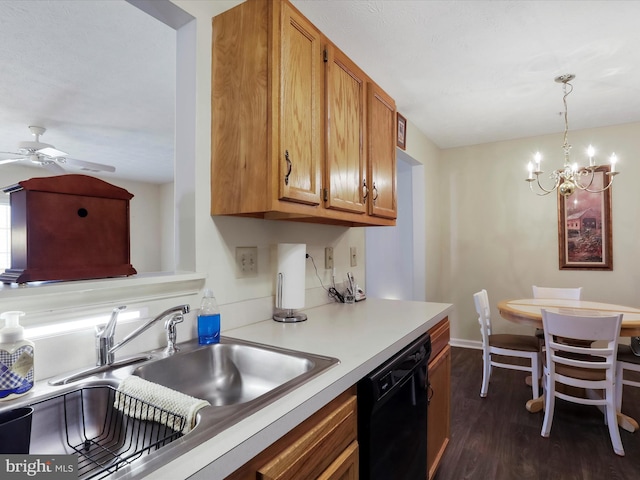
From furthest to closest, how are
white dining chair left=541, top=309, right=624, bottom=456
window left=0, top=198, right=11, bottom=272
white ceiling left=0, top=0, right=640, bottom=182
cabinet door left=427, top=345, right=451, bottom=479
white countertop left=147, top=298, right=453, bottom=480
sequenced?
window left=0, top=198, right=11, bottom=272
white dining chair left=541, top=309, right=624, bottom=456
white ceiling left=0, top=0, right=640, bottom=182
cabinet door left=427, top=345, right=451, bottom=479
white countertop left=147, top=298, right=453, bottom=480

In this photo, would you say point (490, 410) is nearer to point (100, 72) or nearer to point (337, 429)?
point (337, 429)

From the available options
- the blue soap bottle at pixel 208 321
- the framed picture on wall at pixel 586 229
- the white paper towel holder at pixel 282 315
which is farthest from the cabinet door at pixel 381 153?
the framed picture on wall at pixel 586 229

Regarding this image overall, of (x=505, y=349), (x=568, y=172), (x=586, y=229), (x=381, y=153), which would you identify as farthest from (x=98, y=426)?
(x=586, y=229)

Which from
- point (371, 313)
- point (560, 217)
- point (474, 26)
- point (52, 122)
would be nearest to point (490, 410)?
point (371, 313)

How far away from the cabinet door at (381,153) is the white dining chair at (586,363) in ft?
3.96

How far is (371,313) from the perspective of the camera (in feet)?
6.05

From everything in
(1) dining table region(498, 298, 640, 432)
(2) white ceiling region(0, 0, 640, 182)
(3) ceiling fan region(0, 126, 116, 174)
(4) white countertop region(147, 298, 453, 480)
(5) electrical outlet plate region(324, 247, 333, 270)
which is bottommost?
(1) dining table region(498, 298, 640, 432)

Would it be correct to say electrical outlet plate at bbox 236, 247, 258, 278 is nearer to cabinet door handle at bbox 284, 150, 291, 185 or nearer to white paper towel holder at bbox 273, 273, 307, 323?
white paper towel holder at bbox 273, 273, 307, 323

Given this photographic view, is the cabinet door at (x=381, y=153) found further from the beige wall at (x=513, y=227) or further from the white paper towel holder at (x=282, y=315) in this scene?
the beige wall at (x=513, y=227)

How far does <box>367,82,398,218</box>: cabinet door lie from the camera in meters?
1.92

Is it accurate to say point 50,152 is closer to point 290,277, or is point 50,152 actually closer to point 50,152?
point 50,152

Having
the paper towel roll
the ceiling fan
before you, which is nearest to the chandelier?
the paper towel roll

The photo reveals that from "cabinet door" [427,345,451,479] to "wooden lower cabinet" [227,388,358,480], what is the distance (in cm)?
82

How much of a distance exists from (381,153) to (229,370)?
1.42 m
